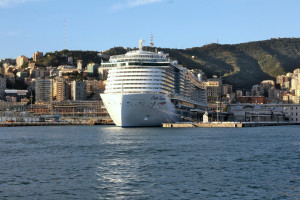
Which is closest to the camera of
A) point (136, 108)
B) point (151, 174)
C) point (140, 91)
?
point (151, 174)

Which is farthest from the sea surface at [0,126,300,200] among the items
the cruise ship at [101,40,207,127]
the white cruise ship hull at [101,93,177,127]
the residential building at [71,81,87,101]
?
the residential building at [71,81,87,101]

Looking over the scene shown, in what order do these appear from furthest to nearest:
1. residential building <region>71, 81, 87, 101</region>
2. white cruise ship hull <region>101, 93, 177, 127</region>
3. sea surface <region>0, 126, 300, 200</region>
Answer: residential building <region>71, 81, 87, 101</region>, white cruise ship hull <region>101, 93, 177, 127</region>, sea surface <region>0, 126, 300, 200</region>

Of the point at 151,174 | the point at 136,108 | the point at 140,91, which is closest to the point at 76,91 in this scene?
the point at 140,91

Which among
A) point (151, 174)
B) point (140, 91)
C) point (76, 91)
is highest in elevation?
A: point (76, 91)

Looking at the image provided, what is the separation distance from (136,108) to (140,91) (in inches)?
126

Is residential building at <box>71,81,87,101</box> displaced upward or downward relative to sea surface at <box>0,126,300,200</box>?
upward

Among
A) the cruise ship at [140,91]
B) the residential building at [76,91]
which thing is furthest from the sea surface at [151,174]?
the residential building at [76,91]

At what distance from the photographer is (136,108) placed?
75.8m

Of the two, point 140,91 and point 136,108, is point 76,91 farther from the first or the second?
point 136,108

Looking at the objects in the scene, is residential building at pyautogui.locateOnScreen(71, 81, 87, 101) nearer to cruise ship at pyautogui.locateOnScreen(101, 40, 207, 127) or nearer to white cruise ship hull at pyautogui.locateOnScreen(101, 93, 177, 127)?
cruise ship at pyautogui.locateOnScreen(101, 40, 207, 127)

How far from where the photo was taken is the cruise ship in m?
75.9

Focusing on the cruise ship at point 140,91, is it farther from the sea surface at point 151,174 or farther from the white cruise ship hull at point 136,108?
the sea surface at point 151,174

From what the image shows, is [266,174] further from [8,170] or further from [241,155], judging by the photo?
[8,170]

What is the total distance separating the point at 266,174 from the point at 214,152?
11636mm
